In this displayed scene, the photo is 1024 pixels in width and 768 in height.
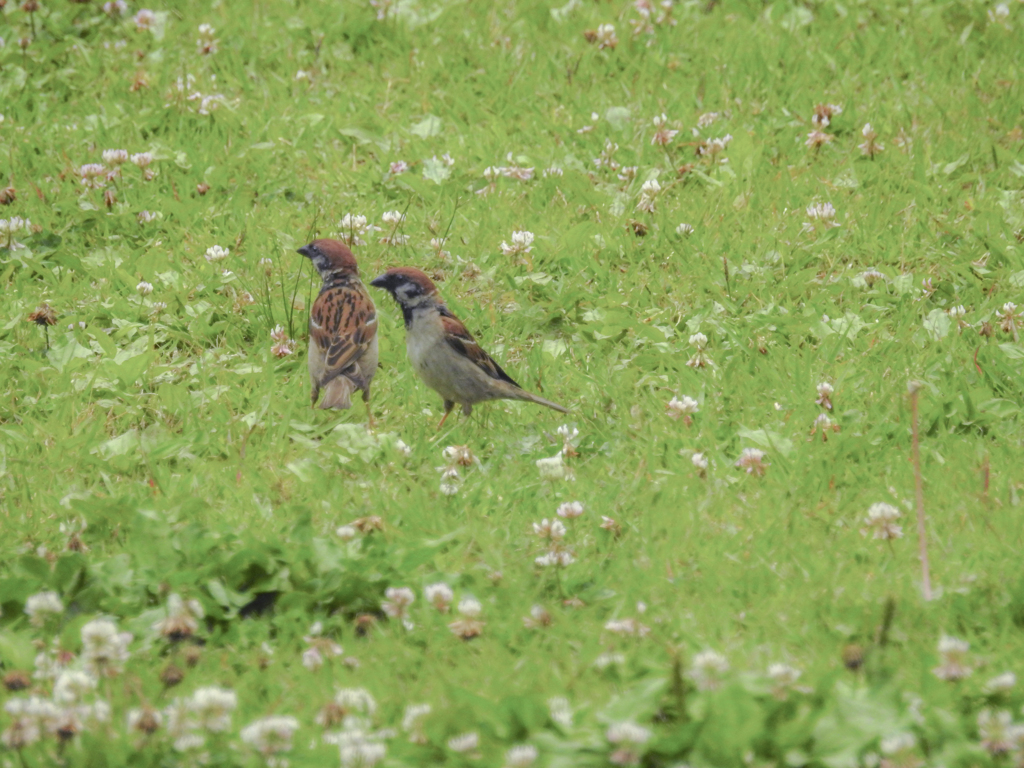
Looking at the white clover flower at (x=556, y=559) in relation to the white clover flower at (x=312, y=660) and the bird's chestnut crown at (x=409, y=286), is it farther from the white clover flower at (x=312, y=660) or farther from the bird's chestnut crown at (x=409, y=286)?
the bird's chestnut crown at (x=409, y=286)

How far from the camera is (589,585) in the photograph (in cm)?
450

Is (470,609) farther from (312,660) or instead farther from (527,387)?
(527,387)

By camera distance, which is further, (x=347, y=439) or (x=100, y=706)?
(x=347, y=439)

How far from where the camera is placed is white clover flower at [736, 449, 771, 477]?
205 inches

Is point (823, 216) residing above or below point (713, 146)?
below

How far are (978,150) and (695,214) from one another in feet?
6.97

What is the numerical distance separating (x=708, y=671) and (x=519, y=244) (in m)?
4.07

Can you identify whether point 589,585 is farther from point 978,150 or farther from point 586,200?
point 978,150

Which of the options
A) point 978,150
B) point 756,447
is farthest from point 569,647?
point 978,150

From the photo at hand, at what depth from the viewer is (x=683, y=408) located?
5641 mm

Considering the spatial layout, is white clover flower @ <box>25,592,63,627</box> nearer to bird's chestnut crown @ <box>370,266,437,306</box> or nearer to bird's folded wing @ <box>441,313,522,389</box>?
bird's folded wing @ <box>441,313,522,389</box>

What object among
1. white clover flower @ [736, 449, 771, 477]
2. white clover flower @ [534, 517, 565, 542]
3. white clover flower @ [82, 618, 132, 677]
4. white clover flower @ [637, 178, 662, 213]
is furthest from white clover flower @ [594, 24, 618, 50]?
white clover flower @ [82, 618, 132, 677]

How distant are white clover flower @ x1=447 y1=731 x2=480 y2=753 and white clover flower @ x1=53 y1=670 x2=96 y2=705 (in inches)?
42.5

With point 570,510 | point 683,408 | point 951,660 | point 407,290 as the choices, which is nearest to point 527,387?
point 407,290
